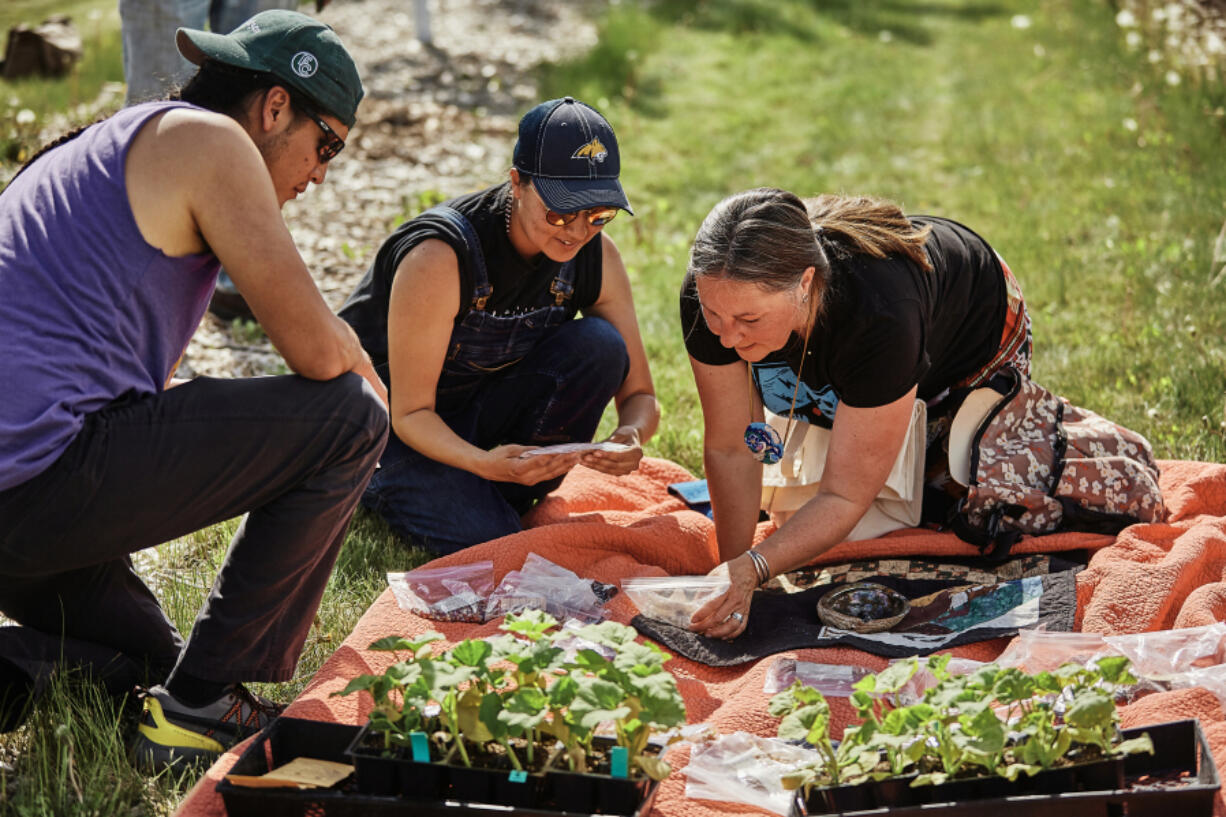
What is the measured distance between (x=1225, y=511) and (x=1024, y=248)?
271 cm

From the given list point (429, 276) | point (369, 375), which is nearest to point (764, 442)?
point (429, 276)

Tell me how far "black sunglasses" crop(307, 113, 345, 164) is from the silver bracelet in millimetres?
1402

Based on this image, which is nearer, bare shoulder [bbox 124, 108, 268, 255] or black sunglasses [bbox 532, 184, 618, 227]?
bare shoulder [bbox 124, 108, 268, 255]

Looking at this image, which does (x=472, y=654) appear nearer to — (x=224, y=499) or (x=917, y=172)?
(x=224, y=499)

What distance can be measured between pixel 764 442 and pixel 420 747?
151 cm

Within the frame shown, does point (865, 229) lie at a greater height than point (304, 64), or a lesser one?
lesser

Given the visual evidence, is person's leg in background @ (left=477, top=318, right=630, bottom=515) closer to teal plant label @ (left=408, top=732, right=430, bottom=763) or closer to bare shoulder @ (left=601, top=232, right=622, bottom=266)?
bare shoulder @ (left=601, top=232, right=622, bottom=266)

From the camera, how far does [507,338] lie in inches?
144

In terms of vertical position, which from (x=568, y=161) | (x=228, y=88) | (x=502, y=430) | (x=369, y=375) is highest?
(x=228, y=88)

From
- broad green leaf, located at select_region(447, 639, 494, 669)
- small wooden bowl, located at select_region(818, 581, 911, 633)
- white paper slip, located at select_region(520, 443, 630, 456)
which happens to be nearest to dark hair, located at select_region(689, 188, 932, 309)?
white paper slip, located at select_region(520, 443, 630, 456)

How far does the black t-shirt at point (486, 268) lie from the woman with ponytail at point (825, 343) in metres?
0.49

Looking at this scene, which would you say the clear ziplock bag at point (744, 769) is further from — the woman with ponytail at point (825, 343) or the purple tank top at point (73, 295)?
the purple tank top at point (73, 295)

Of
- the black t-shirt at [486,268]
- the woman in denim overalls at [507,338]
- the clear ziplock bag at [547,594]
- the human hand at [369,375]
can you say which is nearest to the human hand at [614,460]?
the woman in denim overalls at [507,338]

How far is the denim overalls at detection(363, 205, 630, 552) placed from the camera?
3.63m
